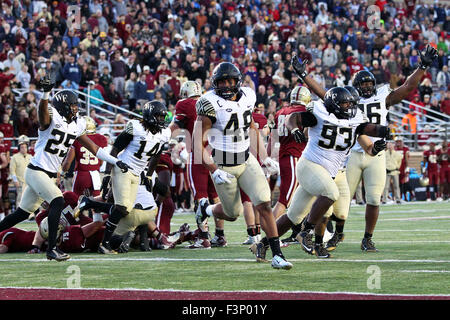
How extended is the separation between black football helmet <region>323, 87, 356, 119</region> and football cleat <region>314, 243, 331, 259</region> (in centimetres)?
120

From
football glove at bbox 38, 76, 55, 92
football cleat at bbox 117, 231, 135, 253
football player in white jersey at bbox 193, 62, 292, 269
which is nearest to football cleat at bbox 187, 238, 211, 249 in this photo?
football cleat at bbox 117, 231, 135, 253

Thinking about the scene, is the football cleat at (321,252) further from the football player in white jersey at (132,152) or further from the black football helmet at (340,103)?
the football player in white jersey at (132,152)

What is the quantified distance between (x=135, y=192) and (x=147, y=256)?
81 cm

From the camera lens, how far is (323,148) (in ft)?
24.6

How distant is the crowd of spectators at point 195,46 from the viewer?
17.9m

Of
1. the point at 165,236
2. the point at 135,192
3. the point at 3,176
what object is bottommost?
the point at 3,176

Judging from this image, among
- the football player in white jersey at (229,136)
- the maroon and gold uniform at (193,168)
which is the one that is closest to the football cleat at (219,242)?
the maroon and gold uniform at (193,168)

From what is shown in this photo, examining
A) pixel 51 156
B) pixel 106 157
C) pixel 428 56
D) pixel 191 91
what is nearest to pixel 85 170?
pixel 191 91

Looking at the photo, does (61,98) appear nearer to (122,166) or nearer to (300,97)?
(122,166)

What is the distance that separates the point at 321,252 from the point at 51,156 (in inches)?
104

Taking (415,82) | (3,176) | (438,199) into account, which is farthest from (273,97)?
(415,82)

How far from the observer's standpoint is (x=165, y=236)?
9109mm

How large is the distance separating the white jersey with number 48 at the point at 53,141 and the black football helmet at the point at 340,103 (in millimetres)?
2385
